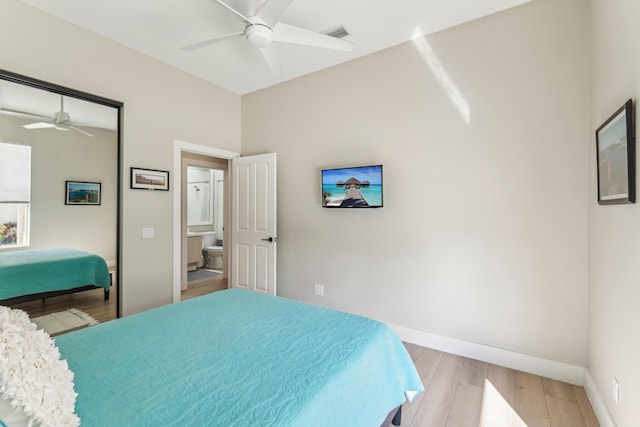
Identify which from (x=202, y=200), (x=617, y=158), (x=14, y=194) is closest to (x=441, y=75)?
(x=617, y=158)

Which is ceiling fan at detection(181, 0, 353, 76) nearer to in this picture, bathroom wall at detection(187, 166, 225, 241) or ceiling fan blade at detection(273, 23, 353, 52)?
ceiling fan blade at detection(273, 23, 353, 52)

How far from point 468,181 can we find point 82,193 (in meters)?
3.59

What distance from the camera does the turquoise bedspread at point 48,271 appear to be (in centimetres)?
223

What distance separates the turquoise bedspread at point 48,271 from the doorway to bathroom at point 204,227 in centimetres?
174

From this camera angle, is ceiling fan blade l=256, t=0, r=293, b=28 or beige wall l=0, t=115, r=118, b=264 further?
beige wall l=0, t=115, r=118, b=264

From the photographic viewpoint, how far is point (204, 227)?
6957 millimetres

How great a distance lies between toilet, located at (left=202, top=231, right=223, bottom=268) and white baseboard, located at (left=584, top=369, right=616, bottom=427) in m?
5.85

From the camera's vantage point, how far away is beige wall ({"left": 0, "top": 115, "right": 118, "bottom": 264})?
92.0 inches

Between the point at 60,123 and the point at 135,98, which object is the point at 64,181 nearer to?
the point at 60,123

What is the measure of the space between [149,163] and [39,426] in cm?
285

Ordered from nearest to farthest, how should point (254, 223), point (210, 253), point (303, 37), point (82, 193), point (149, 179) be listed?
point (303, 37) < point (82, 193) < point (149, 179) < point (254, 223) < point (210, 253)

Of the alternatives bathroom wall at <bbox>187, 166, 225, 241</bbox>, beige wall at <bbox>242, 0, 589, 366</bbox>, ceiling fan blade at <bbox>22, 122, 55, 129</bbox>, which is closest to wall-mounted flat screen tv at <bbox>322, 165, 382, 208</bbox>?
beige wall at <bbox>242, 0, 589, 366</bbox>

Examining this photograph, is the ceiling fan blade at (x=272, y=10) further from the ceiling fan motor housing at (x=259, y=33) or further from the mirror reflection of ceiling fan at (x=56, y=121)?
the mirror reflection of ceiling fan at (x=56, y=121)

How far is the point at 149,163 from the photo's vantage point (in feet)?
10.2
